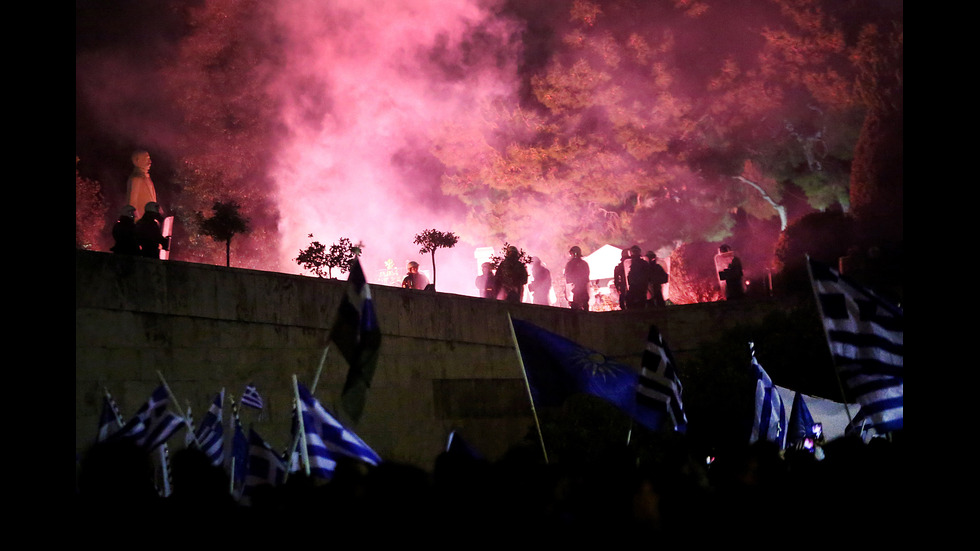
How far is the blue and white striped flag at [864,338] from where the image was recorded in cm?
670

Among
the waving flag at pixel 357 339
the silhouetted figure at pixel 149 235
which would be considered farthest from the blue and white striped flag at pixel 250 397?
the silhouetted figure at pixel 149 235

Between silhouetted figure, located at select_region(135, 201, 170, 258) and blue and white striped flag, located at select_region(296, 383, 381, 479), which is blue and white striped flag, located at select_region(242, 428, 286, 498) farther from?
silhouetted figure, located at select_region(135, 201, 170, 258)

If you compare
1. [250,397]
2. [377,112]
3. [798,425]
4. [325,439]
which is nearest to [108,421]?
[250,397]

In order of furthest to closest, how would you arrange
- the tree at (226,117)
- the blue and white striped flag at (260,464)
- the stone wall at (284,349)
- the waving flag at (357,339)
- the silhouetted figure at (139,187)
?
the tree at (226,117), the silhouetted figure at (139,187), the stone wall at (284,349), the blue and white striped flag at (260,464), the waving flag at (357,339)

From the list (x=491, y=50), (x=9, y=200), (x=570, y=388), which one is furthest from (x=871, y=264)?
(x=491, y=50)

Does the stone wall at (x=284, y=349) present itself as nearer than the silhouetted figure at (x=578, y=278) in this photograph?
Yes

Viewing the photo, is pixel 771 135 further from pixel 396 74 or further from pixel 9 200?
pixel 9 200

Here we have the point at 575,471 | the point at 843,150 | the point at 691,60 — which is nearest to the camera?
the point at 575,471

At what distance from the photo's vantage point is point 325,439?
744cm

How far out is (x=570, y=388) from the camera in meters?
7.89

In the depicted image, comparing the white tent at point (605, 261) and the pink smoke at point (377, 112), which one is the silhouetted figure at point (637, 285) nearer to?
the white tent at point (605, 261)

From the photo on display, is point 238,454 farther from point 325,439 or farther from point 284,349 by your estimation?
point 284,349

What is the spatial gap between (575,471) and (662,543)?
0.93 m

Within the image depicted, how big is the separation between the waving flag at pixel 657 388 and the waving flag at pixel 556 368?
531mm
